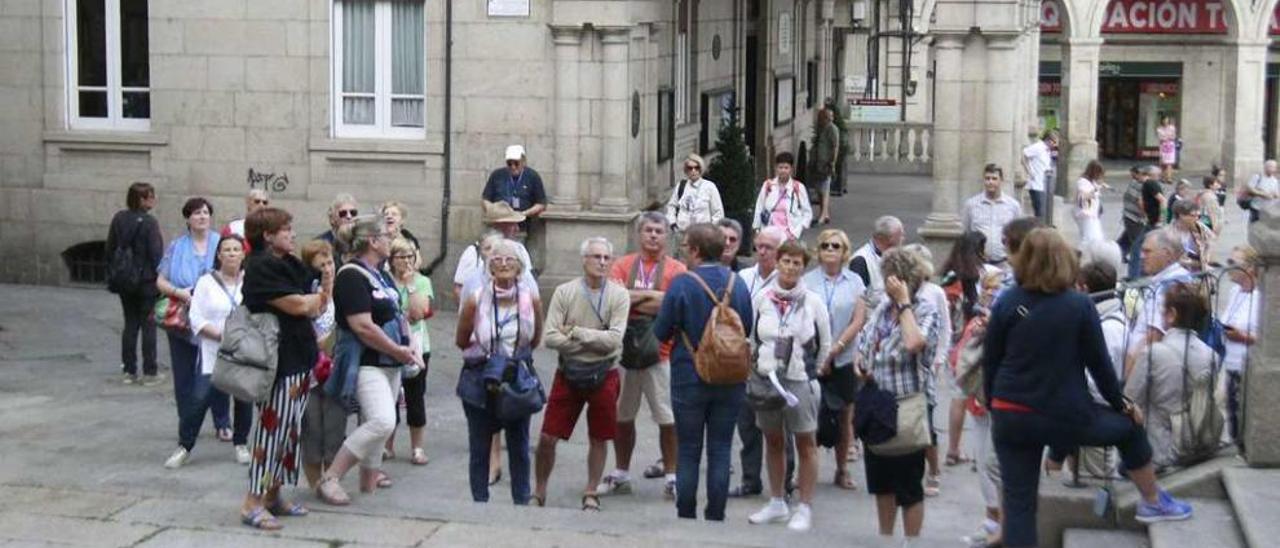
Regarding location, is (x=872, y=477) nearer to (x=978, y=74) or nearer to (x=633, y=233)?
(x=633, y=233)

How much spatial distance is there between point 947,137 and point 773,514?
9.04 m

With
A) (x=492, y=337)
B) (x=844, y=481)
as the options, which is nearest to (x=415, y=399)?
(x=492, y=337)

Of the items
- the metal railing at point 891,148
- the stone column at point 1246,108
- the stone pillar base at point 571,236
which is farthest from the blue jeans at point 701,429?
the stone column at point 1246,108

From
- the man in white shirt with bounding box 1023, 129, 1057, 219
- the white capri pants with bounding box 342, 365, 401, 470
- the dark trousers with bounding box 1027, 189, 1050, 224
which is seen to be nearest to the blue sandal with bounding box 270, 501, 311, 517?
the white capri pants with bounding box 342, 365, 401, 470

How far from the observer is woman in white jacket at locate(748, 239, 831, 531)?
11.0 meters

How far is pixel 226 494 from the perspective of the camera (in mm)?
11180

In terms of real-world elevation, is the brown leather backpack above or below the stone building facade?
below

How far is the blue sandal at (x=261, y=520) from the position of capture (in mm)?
9984

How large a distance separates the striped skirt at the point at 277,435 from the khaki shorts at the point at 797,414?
2.71 metres

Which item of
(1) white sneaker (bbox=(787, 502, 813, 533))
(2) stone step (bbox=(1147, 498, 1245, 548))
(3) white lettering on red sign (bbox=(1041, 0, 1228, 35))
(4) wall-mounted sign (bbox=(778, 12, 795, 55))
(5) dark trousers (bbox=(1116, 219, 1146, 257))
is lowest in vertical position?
(1) white sneaker (bbox=(787, 502, 813, 533))

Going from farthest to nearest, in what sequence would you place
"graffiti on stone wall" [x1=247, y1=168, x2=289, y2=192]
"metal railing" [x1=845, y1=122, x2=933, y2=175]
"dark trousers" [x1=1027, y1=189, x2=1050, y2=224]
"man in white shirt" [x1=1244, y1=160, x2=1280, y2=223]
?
"metal railing" [x1=845, y1=122, x2=933, y2=175] < "dark trousers" [x1=1027, y1=189, x2=1050, y2=224] < "man in white shirt" [x1=1244, y1=160, x2=1280, y2=223] < "graffiti on stone wall" [x1=247, y1=168, x2=289, y2=192]

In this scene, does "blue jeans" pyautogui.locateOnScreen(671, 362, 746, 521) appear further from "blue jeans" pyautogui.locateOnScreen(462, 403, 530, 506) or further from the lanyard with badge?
"blue jeans" pyautogui.locateOnScreen(462, 403, 530, 506)

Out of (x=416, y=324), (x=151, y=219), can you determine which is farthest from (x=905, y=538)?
(x=151, y=219)

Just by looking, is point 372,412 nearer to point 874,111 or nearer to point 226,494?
point 226,494
